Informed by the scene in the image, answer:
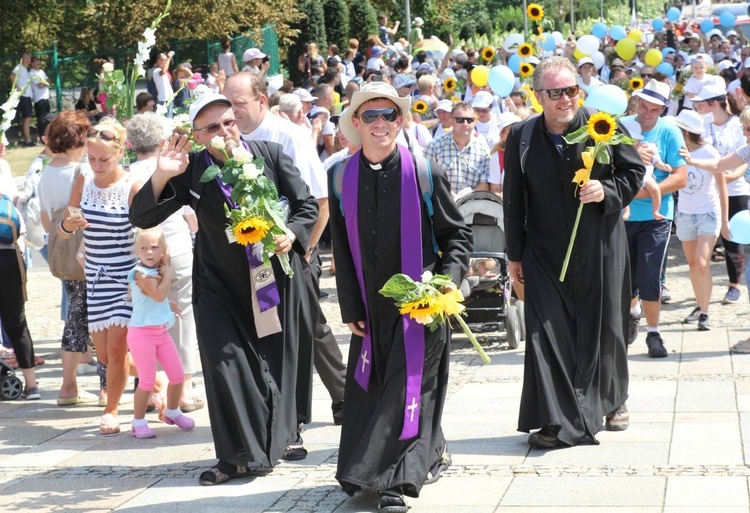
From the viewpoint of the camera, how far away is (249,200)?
20.2ft

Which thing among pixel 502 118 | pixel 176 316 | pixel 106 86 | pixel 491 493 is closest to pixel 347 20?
pixel 502 118

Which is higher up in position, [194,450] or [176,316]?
[176,316]

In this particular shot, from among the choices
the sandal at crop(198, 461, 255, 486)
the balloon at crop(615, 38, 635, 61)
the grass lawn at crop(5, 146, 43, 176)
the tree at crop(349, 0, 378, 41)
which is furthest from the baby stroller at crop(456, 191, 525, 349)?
the tree at crop(349, 0, 378, 41)

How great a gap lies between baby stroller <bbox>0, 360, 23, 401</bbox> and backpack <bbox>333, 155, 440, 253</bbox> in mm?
4130

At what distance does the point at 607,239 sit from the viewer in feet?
22.8

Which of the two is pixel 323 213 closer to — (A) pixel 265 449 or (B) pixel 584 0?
(A) pixel 265 449

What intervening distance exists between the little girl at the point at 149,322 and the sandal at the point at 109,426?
167 millimetres

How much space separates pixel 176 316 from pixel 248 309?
189 centimetres

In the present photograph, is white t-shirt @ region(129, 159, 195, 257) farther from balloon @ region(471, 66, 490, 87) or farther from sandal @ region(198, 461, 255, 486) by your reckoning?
balloon @ region(471, 66, 490, 87)

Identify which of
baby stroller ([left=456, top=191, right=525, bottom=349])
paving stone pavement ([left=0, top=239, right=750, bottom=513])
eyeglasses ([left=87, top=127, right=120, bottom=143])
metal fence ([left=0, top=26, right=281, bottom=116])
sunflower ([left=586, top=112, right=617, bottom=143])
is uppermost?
metal fence ([left=0, top=26, right=281, bottom=116])

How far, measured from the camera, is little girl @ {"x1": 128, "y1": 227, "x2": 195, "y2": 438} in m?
7.63

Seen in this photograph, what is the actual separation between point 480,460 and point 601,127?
75.4 inches

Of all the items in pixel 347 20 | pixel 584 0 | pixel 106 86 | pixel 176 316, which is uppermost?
pixel 584 0

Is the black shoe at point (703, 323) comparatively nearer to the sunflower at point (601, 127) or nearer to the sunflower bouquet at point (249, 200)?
the sunflower at point (601, 127)
